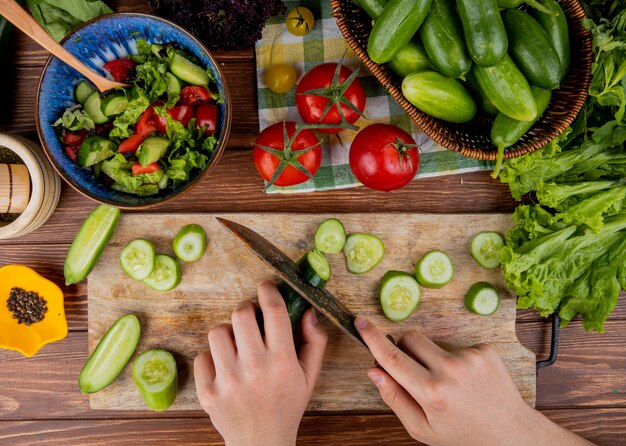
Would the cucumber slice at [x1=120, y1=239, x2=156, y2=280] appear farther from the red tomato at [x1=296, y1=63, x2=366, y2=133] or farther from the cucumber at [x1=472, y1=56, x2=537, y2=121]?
the cucumber at [x1=472, y1=56, x2=537, y2=121]

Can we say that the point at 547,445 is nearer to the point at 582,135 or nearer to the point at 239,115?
the point at 582,135

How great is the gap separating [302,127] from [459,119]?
1.27 ft

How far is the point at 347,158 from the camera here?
5.02 ft

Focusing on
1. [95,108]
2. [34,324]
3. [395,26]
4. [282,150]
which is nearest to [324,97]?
[282,150]

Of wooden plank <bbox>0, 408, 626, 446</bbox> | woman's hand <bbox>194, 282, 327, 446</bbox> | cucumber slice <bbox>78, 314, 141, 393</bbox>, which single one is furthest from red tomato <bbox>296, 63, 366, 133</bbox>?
wooden plank <bbox>0, 408, 626, 446</bbox>

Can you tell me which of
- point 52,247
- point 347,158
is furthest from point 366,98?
point 52,247

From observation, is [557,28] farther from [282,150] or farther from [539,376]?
[539,376]

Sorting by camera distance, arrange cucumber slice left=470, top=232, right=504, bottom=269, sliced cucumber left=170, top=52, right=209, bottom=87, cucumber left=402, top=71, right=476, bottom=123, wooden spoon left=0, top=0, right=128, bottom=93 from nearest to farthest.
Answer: wooden spoon left=0, top=0, right=128, bottom=93
cucumber left=402, top=71, right=476, bottom=123
sliced cucumber left=170, top=52, right=209, bottom=87
cucumber slice left=470, top=232, right=504, bottom=269

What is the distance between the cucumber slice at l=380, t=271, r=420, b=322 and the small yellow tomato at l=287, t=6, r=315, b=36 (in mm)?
732

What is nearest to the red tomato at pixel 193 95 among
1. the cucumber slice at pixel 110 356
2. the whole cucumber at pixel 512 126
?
the cucumber slice at pixel 110 356

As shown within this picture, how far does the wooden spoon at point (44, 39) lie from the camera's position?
3.56 feet

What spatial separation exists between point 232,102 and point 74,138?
1.46 feet

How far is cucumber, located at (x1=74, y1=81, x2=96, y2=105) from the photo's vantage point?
1395 mm

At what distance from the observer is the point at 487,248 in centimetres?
154
